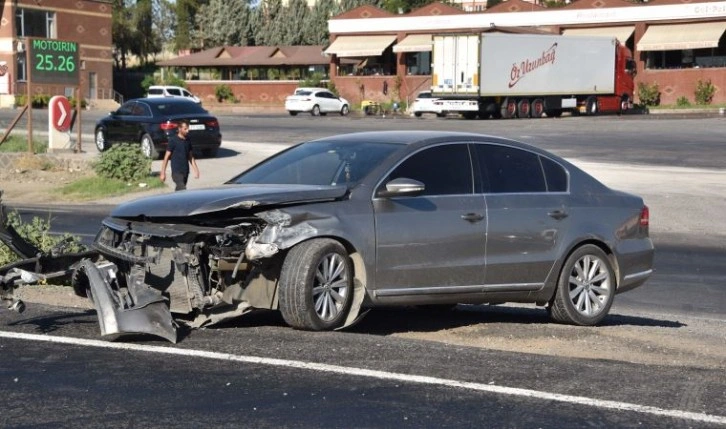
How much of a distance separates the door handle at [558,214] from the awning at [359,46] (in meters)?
65.0

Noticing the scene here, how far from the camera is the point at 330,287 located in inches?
322

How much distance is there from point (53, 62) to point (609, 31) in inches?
1713

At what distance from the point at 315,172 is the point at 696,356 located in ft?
10.4

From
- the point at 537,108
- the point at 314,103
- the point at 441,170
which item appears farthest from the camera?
the point at 314,103

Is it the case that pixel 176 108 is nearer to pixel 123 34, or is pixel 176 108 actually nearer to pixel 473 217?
pixel 473 217

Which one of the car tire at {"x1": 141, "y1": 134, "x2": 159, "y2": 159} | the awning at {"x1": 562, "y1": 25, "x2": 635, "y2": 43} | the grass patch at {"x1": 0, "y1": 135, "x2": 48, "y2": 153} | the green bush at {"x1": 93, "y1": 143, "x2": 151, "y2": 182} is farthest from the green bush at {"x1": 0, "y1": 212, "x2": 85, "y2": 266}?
the awning at {"x1": 562, "y1": 25, "x2": 635, "y2": 43}

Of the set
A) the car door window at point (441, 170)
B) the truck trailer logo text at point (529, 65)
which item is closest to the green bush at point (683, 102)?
the truck trailer logo text at point (529, 65)

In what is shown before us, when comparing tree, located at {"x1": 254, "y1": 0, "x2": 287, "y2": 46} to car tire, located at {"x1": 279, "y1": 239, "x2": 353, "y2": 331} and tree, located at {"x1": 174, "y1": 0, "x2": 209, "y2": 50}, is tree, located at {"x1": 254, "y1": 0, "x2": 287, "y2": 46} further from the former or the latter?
car tire, located at {"x1": 279, "y1": 239, "x2": 353, "y2": 331}

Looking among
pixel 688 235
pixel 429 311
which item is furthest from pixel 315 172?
pixel 688 235

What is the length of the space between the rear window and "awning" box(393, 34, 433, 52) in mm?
42215

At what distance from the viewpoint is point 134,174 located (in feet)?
84.2

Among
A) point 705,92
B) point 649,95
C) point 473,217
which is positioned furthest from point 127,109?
point 705,92

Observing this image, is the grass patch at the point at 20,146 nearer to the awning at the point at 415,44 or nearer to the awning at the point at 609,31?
the awning at the point at 415,44

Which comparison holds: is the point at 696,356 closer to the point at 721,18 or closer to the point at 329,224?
the point at 329,224
